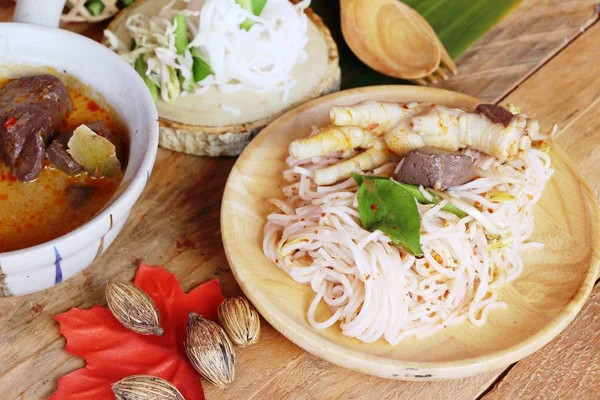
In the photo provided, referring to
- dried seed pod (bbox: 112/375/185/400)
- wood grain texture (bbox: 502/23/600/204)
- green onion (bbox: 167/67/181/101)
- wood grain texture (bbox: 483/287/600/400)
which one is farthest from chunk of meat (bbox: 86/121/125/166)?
wood grain texture (bbox: 502/23/600/204)

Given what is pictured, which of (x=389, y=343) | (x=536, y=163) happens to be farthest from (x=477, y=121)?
(x=389, y=343)

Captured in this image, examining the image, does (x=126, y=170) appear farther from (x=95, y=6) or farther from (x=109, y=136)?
(x=95, y=6)

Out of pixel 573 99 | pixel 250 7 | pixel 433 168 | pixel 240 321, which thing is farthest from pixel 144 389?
pixel 573 99

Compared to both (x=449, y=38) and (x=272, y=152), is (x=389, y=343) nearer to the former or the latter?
(x=272, y=152)

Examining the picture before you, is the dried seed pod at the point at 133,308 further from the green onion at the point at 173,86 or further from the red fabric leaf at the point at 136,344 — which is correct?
the green onion at the point at 173,86

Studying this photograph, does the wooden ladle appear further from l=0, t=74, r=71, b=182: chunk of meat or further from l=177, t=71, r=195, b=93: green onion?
l=0, t=74, r=71, b=182: chunk of meat

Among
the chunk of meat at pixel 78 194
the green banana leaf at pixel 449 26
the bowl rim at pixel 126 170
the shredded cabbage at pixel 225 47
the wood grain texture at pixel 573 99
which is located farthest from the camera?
the green banana leaf at pixel 449 26

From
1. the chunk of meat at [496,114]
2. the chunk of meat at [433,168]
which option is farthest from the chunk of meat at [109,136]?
the chunk of meat at [496,114]
